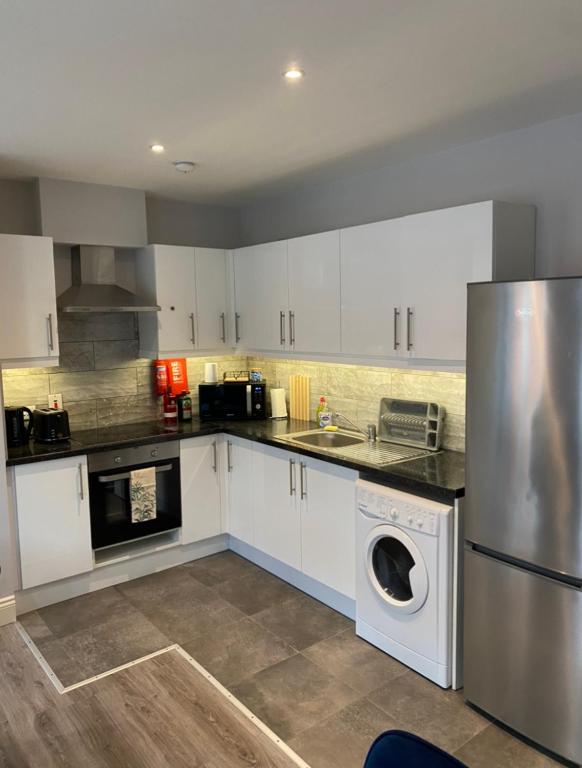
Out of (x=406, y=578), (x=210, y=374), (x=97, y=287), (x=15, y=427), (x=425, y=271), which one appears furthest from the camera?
(x=210, y=374)

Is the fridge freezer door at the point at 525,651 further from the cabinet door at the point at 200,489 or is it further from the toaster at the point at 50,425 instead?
the toaster at the point at 50,425

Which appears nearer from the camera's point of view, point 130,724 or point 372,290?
point 130,724

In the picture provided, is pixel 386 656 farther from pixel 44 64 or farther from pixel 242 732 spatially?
pixel 44 64

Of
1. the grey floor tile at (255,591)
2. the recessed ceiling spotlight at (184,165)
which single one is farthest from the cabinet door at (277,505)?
the recessed ceiling spotlight at (184,165)

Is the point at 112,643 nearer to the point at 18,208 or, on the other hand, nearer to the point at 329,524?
the point at 329,524

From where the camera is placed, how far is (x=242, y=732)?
2.43 m

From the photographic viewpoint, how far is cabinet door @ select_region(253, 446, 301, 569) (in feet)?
11.5

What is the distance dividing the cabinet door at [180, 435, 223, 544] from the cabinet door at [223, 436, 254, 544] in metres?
0.08

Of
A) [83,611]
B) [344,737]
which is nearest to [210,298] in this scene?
[83,611]

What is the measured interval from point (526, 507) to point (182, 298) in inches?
106

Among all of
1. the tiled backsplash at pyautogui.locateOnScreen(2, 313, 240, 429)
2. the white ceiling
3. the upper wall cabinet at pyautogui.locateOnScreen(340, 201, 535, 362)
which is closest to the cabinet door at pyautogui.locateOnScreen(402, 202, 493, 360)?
the upper wall cabinet at pyautogui.locateOnScreen(340, 201, 535, 362)

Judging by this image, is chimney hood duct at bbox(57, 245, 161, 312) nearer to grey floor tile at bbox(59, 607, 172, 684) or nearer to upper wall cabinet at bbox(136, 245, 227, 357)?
upper wall cabinet at bbox(136, 245, 227, 357)

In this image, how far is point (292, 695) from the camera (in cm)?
266

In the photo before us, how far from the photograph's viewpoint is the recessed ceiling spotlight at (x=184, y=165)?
331cm
